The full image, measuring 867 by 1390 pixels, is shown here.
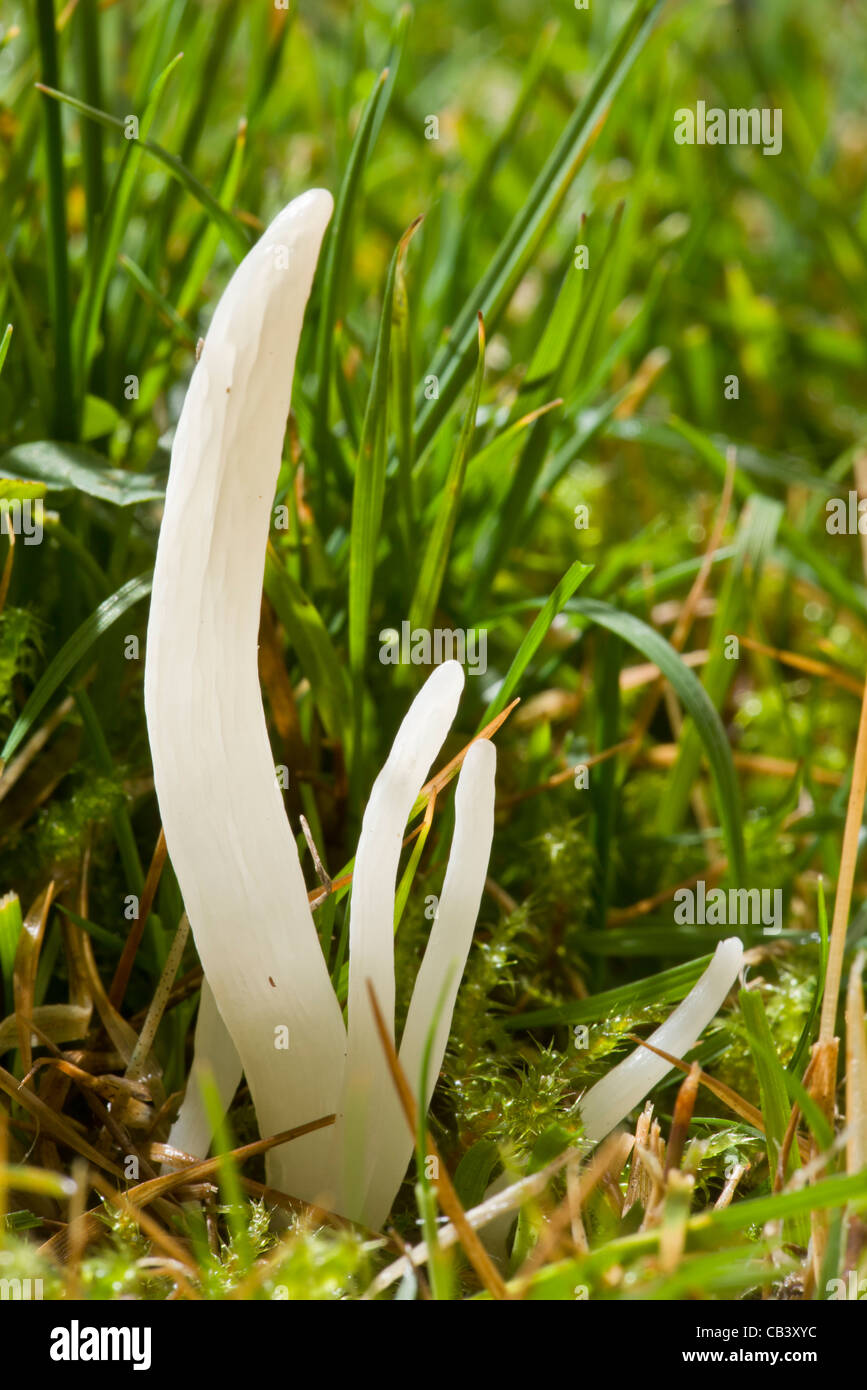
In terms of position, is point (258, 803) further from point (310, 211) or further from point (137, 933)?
point (310, 211)

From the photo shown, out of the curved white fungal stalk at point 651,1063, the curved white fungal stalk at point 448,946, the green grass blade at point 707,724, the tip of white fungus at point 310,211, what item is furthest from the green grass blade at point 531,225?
the curved white fungal stalk at point 651,1063

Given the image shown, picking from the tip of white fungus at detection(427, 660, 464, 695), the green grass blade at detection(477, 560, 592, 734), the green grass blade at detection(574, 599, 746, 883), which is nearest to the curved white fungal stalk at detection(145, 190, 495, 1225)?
the tip of white fungus at detection(427, 660, 464, 695)

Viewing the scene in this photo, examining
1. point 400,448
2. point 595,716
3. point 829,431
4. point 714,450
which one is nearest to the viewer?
point 400,448

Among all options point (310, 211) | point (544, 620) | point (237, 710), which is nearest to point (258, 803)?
point (237, 710)

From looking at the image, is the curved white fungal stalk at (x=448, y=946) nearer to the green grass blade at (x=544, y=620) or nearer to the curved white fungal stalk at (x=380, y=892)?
the curved white fungal stalk at (x=380, y=892)

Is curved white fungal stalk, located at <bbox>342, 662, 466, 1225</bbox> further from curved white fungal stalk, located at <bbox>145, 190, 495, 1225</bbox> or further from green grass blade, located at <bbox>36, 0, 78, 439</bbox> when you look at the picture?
green grass blade, located at <bbox>36, 0, 78, 439</bbox>
